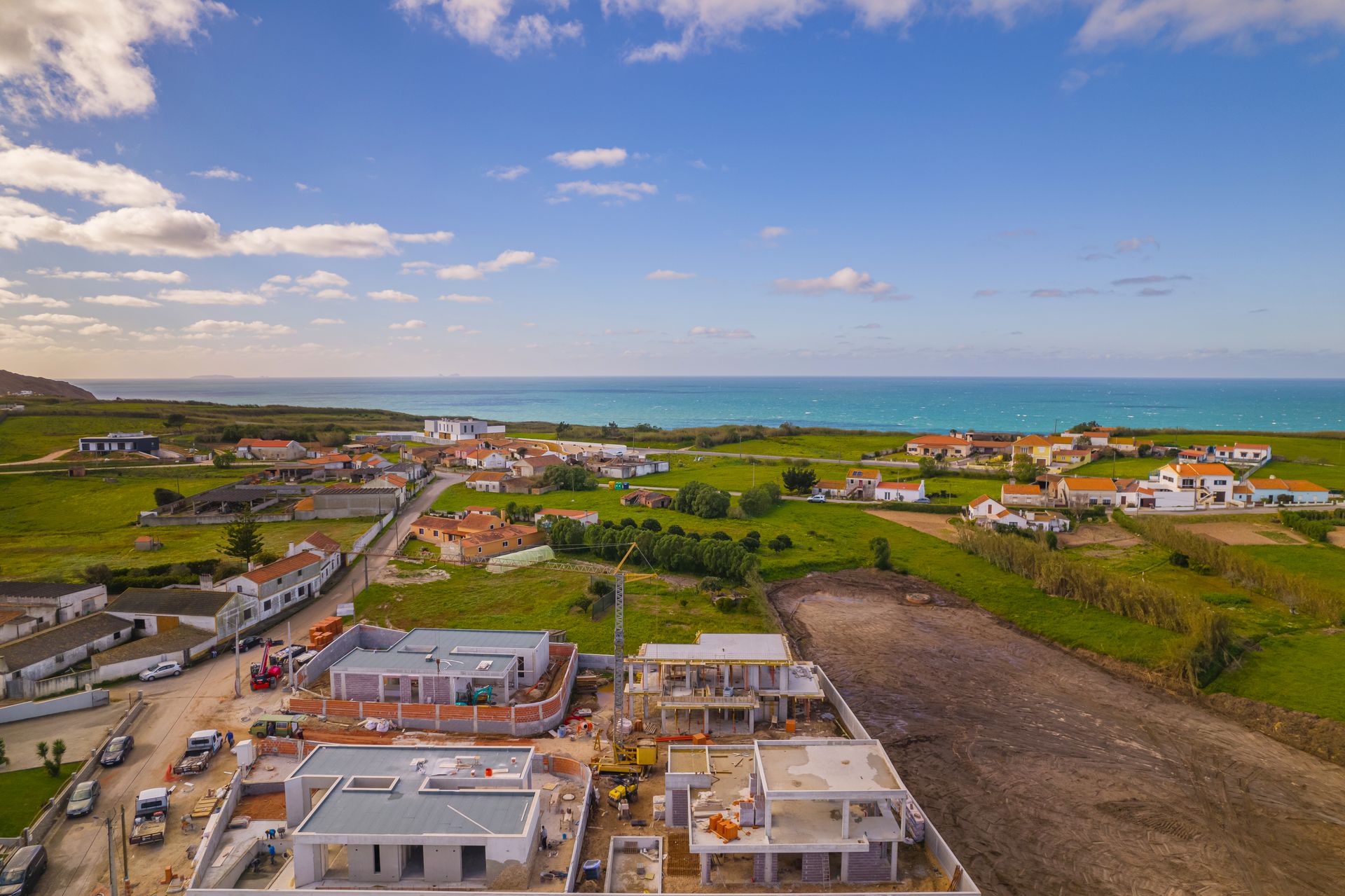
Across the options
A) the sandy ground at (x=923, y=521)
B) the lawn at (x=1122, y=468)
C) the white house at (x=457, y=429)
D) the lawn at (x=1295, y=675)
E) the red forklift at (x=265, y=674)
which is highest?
the white house at (x=457, y=429)

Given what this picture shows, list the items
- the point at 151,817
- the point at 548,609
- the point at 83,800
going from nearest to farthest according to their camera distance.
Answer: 1. the point at 151,817
2. the point at 83,800
3. the point at 548,609

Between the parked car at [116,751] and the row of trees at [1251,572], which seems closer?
the parked car at [116,751]

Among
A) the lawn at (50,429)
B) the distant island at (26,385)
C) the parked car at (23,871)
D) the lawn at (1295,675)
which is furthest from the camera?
the distant island at (26,385)

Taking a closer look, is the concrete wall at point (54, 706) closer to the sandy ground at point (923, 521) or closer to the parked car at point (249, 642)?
the parked car at point (249, 642)

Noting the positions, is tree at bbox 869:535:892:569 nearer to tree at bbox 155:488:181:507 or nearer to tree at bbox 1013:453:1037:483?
tree at bbox 1013:453:1037:483

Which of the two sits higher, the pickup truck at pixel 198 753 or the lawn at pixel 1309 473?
the lawn at pixel 1309 473

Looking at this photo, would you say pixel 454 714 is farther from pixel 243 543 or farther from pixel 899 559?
pixel 899 559

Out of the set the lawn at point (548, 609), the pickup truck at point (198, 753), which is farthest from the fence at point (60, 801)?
the lawn at point (548, 609)

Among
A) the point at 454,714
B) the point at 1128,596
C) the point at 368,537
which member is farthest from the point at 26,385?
the point at 1128,596
